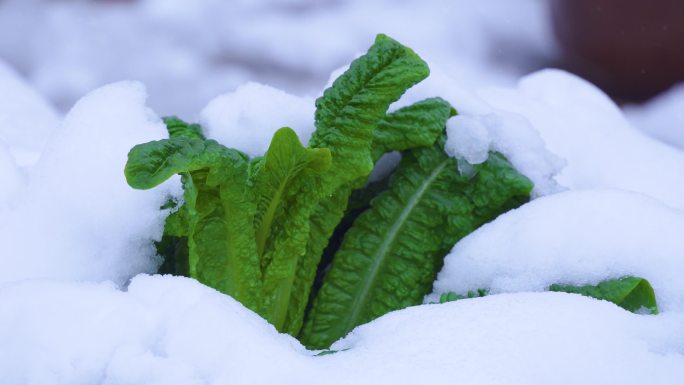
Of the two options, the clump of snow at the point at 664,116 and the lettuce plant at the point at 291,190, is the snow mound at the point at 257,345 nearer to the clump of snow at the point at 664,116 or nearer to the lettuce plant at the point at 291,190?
the lettuce plant at the point at 291,190

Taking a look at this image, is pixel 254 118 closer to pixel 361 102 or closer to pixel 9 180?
pixel 361 102

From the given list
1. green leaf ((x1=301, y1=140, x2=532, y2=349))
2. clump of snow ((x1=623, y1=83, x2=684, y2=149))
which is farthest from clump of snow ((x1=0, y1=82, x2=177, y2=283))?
clump of snow ((x1=623, y1=83, x2=684, y2=149))

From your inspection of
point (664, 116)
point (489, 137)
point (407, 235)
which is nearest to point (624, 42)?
point (664, 116)

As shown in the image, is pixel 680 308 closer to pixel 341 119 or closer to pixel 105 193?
pixel 341 119

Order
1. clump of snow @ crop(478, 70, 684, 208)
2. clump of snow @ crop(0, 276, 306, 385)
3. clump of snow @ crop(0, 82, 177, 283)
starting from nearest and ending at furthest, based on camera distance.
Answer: clump of snow @ crop(0, 276, 306, 385), clump of snow @ crop(0, 82, 177, 283), clump of snow @ crop(478, 70, 684, 208)

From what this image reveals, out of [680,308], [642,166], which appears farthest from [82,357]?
[642,166]

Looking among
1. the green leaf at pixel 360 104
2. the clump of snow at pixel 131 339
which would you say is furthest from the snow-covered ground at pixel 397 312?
the green leaf at pixel 360 104

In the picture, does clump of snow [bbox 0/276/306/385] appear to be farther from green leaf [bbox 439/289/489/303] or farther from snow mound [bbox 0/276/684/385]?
green leaf [bbox 439/289/489/303]
